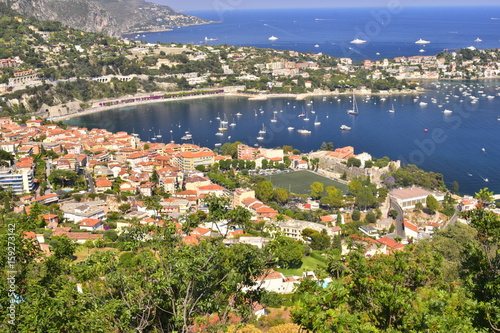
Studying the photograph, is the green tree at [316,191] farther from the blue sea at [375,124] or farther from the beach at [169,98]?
the beach at [169,98]

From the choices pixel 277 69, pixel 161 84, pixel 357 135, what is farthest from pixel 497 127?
pixel 161 84

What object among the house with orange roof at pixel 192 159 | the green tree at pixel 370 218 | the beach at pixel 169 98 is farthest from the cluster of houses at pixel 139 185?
the beach at pixel 169 98

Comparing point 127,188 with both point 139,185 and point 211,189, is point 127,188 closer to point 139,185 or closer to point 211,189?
point 139,185

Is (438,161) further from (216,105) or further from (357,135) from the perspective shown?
(216,105)

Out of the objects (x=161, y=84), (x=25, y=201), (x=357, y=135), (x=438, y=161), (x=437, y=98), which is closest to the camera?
(x=25, y=201)

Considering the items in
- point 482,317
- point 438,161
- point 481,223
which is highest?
point 481,223

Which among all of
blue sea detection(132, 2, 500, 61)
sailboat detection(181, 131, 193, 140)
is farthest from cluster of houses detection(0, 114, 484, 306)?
blue sea detection(132, 2, 500, 61)
